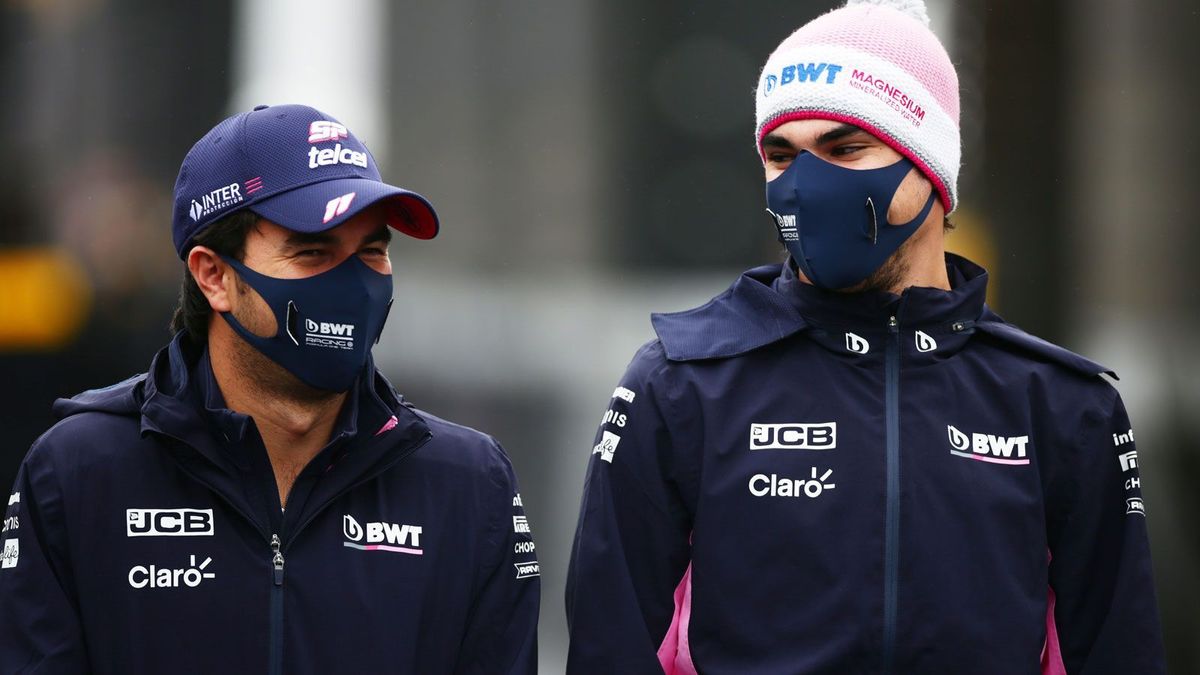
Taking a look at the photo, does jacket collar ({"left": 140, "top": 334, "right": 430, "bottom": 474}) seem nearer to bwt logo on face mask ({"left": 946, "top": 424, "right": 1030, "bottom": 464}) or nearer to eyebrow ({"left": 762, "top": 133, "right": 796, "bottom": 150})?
eyebrow ({"left": 762, "top": 133, "right": 796, "bottom": 150})

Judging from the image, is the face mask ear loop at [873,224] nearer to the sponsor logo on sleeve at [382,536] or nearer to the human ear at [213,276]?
the sponsor logo on sleeve at [382,536]

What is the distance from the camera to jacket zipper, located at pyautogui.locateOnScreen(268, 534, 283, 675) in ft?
7.75

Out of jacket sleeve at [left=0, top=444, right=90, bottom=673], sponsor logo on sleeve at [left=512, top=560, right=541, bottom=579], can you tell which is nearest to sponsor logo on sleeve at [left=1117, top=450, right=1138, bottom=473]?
sponsor logo on sleeve at [left=512, top=560, right=541, bottom=579]

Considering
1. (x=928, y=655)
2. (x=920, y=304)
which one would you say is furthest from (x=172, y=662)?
(x=920, y=304)

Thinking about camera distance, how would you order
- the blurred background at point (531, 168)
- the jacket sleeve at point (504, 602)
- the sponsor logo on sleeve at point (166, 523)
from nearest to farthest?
the sponsor logo on sleeve at point (166, 523) < the jacket sleeve at point (504, 602) < the blurred background at point (531, 168)

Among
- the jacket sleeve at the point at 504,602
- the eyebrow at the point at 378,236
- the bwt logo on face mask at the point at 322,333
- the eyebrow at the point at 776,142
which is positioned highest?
the eyebrow at the point at 776,142

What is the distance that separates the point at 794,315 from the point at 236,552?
99 cm

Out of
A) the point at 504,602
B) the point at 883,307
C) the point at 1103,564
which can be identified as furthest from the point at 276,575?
the point at 1103,564

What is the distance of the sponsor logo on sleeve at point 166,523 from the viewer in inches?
94.8

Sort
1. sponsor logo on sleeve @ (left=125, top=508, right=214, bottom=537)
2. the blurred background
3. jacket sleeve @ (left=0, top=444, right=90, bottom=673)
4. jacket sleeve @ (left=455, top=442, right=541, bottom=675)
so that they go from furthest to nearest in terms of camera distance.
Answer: the blurred background
jacket sleeve @ (left=455, top=442, right=541, bottom=675)
sponsor logo on sleeve @ (left=125, top=508, right=214, bottom=537)
jacket sleeve @ (left=0, top=444, right=90, bottom=673)

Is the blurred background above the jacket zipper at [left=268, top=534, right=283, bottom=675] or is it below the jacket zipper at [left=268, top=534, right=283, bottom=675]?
above

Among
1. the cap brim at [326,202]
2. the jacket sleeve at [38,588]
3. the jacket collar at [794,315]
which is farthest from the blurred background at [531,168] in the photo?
the jacket sleeve at [38,588]

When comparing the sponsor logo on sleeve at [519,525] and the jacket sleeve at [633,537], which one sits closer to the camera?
the jacket sleeve at [633,537]

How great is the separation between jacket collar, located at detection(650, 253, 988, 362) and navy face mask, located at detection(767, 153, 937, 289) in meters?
0.05
